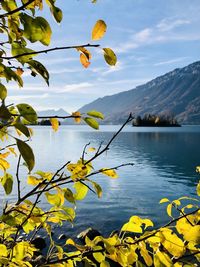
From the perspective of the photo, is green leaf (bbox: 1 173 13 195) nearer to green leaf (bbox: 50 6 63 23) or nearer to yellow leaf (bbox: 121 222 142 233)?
yellow leaf (bbox: 121 222 142 233)

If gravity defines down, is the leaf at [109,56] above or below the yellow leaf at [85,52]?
below

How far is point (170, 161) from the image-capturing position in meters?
80.5

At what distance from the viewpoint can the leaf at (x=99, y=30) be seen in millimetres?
1725

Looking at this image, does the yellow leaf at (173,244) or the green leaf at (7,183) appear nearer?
the yellow leaf at (173,244)

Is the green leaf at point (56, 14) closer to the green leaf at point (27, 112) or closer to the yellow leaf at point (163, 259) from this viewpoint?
the green leaf at point (27, 112)

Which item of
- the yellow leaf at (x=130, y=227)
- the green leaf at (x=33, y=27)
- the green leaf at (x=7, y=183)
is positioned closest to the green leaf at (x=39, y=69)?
the green leaf at (x=33, y=27)

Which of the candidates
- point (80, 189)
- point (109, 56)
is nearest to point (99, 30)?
point (109, 56)

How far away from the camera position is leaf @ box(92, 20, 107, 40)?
172 centimetres

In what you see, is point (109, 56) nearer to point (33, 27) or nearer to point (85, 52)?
point (85, 52)

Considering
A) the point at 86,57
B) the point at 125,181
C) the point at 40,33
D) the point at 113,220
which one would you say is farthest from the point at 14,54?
the point at 125,181

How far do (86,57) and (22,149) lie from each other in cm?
95

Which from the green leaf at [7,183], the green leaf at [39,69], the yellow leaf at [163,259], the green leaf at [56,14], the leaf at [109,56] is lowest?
the yellow leaf at [163,259]

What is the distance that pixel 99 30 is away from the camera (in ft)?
5.70

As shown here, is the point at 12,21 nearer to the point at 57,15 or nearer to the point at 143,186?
the point at 57,15
